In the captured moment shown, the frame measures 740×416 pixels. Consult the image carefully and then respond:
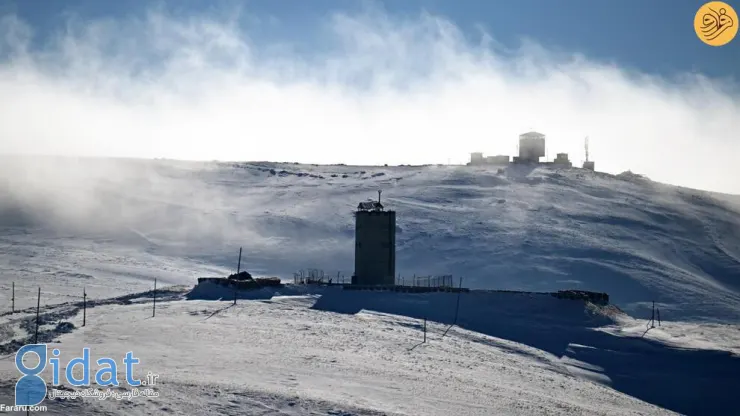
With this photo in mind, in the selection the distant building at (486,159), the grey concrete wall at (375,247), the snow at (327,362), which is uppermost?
the distant building at (486,159)

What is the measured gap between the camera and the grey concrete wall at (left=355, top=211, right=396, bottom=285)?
51.2m

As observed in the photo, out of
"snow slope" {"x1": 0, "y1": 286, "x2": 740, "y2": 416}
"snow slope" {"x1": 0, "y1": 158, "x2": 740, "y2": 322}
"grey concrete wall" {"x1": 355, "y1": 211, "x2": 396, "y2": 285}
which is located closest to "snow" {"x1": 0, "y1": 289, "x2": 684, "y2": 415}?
"snow slope" {"x1": 0, "y1": 286, "x2": 740, "y2": 416}

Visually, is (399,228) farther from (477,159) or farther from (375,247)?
(477,159)

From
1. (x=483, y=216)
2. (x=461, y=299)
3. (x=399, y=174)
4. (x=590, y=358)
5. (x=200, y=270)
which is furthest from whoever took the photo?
(x=399, y=174)

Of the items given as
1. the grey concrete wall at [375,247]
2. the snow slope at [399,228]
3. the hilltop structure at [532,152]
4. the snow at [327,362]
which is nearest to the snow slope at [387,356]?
the snow at [327,362]

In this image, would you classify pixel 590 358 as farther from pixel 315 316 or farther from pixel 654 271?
pixel 654 271

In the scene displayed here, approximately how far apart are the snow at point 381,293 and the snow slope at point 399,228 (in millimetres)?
331

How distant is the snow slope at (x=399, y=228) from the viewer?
2753 inches

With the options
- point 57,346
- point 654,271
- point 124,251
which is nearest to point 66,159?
point 124,251

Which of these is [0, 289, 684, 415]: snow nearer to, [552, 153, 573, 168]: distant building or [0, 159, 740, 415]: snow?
[0, 159, 740, 415]: snow

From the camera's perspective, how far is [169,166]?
10931cm

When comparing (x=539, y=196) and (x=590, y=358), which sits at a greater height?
(x=539, y=196)

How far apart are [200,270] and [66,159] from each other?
42786 mm

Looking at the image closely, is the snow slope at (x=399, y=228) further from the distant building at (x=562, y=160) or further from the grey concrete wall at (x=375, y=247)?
the grey concrete wall at (x=375, y=247)
